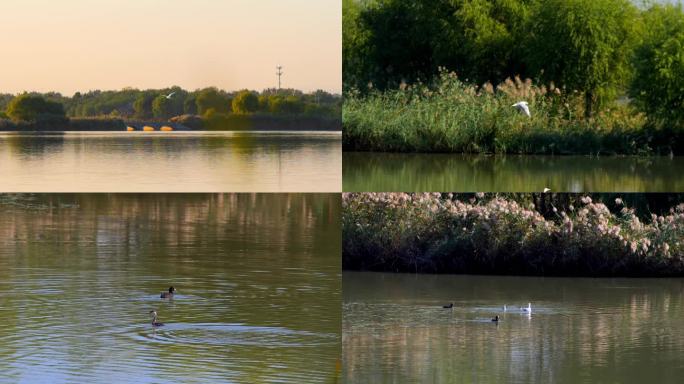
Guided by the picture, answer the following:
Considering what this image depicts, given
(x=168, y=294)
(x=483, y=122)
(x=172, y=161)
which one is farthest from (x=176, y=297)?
(x=172, y=161)

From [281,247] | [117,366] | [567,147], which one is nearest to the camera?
[117,366]

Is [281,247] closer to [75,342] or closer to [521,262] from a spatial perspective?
[521,262]

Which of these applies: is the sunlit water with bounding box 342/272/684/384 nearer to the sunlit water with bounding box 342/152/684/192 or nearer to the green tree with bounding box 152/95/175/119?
the sunlit water with bounding box 342/152/684/192

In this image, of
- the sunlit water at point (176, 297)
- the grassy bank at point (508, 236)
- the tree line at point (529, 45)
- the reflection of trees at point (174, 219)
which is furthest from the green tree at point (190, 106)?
the tree line at point (529, 45)

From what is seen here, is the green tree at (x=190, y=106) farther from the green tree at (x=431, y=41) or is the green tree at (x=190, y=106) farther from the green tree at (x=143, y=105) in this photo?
the green tree at (x=431, y=41)

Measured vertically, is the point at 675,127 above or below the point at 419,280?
above

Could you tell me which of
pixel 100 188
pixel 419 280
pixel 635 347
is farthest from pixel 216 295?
pixel 100 188

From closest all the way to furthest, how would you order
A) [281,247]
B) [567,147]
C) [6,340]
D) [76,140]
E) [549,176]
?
[76,140] → [6,340] → [549,176] → [567,147] → [281,247]

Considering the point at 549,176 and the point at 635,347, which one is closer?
the point at 635,347

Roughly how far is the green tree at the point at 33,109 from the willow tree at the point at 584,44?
15148mm

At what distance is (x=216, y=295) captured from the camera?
21.1 m

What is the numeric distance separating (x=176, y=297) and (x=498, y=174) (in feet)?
18.3

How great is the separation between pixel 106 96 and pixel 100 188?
1702mm

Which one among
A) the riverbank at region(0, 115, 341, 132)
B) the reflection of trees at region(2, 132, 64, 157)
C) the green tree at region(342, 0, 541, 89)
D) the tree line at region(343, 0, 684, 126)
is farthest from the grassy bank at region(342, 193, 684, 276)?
the reflection of trees at region(2, 132, 64, 157)
